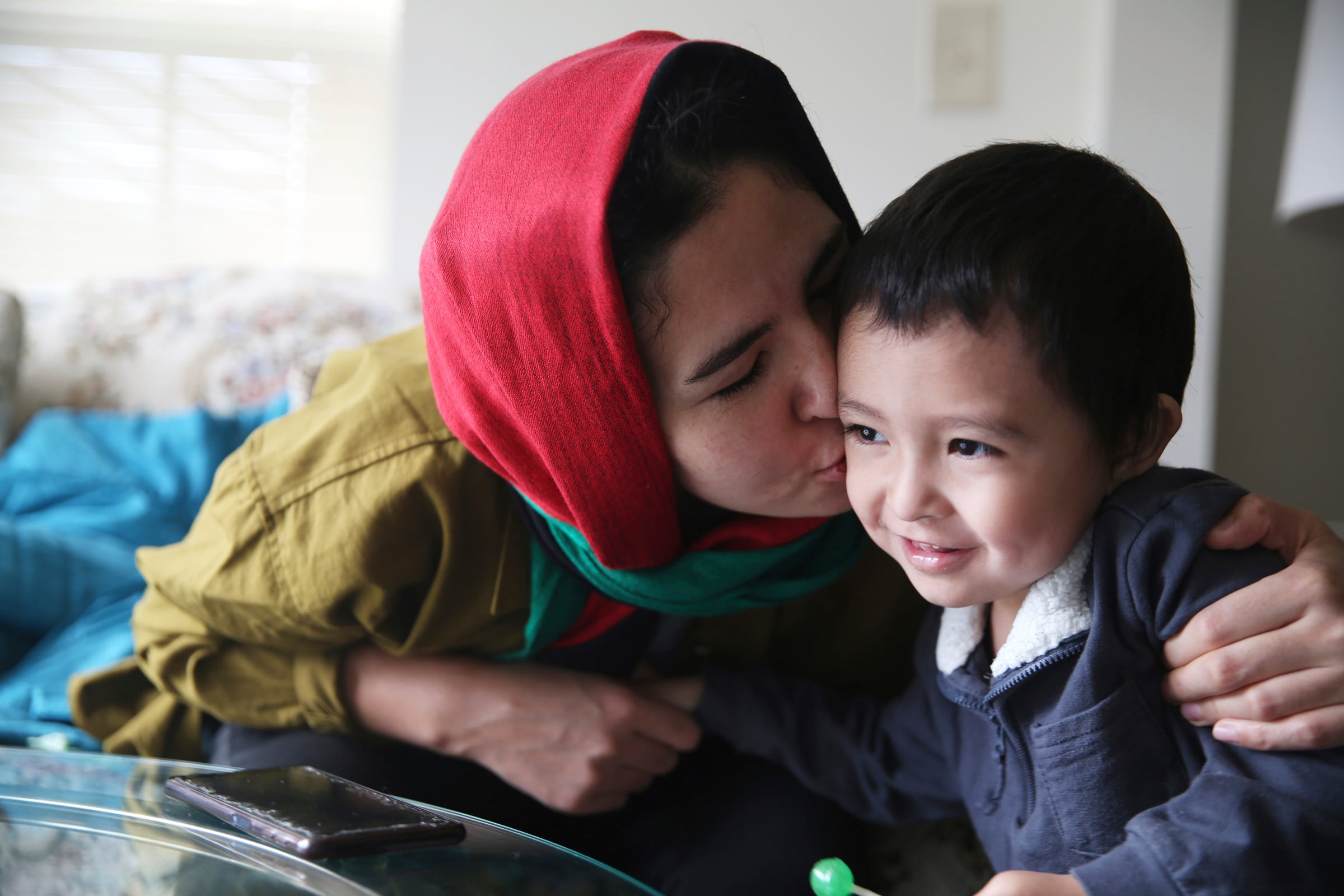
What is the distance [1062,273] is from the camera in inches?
21.7

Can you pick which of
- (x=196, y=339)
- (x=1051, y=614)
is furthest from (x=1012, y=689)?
(x=196, y=339)

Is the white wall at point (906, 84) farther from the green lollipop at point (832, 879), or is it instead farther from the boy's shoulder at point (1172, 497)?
the green lollipop at point (832, 879)

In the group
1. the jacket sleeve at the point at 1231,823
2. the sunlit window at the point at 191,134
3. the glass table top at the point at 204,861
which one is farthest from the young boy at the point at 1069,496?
the sunlit window at the point at 191,134

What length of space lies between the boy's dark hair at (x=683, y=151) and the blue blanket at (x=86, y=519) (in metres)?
0.78

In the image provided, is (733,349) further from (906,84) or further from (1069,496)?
(906,84)

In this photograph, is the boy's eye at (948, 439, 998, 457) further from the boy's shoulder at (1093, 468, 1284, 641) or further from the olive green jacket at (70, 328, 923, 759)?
the olive green jacket at (70, 328, 923, 759)

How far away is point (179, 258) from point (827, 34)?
1.46 meters

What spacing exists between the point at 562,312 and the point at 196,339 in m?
1.12

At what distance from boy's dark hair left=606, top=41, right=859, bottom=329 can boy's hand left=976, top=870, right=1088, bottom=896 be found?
1.26ft

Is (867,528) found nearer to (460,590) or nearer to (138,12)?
(460,590)

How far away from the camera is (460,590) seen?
813 millimetres

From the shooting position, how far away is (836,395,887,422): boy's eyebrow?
601 mm

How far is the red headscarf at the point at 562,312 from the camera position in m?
0.64

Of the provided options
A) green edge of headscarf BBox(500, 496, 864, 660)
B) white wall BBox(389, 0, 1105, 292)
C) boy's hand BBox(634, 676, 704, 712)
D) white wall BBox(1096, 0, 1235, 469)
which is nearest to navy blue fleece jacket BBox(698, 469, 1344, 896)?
green edge of headscarf BBox(500, 496, 864, 660)
